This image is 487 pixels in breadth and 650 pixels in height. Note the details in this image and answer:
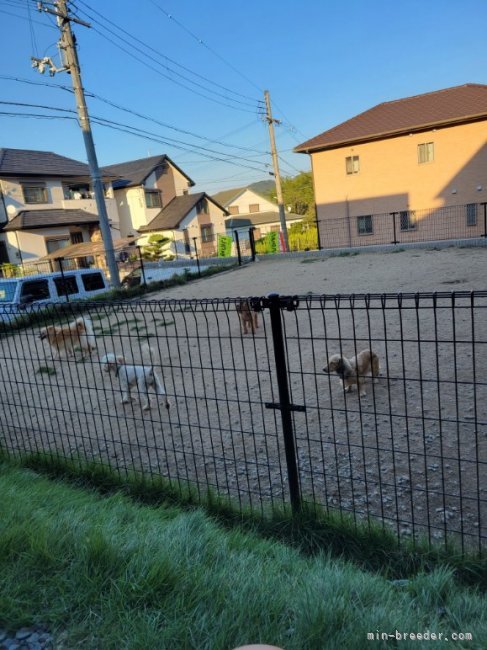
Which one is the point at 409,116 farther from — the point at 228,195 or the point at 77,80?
the point at 228,195

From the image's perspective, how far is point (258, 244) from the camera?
2514cm

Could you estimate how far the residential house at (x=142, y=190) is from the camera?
112ft

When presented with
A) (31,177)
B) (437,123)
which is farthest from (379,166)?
(31,177)

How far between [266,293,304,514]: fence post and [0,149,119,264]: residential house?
25.9 meters

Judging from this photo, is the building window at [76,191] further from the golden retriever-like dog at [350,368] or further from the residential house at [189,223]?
the golden retriever-like dog at [350,368]

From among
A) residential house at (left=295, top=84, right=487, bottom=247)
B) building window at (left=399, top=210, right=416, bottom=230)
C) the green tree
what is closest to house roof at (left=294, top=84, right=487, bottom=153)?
residential house at (left=295, top=84, right=487, bottom=247)

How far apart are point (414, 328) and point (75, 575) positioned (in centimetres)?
595

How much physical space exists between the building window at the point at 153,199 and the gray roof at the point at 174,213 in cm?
63

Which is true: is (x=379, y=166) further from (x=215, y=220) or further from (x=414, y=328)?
(x=414, y=328)

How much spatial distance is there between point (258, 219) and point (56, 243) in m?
28.5

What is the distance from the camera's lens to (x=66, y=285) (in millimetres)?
11547

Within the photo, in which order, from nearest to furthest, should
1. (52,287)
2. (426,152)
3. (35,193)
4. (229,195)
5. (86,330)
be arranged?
(86,330), (52,287), (426,152), (35,193), (229,195)

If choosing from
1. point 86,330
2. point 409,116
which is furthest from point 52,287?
point 409,116

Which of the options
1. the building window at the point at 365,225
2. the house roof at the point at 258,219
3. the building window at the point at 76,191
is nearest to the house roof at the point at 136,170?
the building window at the point at 76,191
